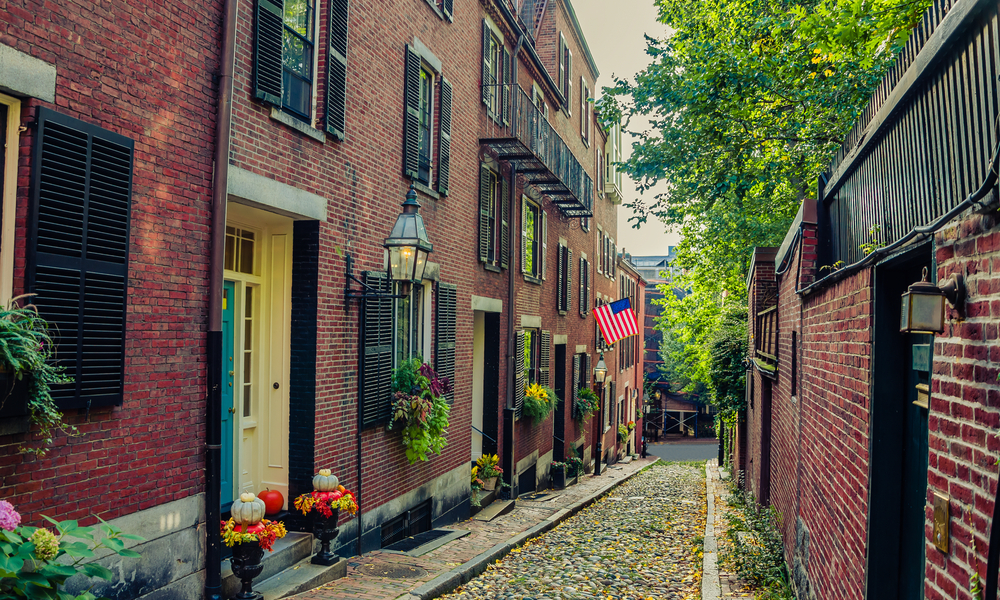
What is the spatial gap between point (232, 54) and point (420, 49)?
15.2 ft

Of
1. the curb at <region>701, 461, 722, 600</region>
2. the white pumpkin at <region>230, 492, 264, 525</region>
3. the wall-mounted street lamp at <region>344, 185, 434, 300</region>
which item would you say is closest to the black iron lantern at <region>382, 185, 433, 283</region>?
the wall-mounted street lamp at <region>344, 185, 434, 300</region>

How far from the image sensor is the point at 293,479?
7.62m

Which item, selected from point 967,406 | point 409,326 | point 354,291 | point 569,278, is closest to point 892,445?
point 967,406

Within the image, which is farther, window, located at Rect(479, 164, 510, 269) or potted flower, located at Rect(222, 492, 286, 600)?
window, located at Rect(479, 164, 510, 269)

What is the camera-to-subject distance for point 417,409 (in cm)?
945

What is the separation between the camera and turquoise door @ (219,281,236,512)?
7320 millimetres

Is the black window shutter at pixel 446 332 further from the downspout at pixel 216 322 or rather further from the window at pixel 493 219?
the downspout at pixel 216 322

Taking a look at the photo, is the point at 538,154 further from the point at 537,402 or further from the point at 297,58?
the point at 297,58

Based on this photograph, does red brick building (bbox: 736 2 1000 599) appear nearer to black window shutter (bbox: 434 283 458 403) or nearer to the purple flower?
the purple flower

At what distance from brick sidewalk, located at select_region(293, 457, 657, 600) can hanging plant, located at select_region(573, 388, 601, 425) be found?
670 centimetres

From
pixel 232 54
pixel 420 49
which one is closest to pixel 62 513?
pixel 232 54

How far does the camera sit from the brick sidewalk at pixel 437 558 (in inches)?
269

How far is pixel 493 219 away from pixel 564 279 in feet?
22.1

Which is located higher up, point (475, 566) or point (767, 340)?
point (767, 340)
